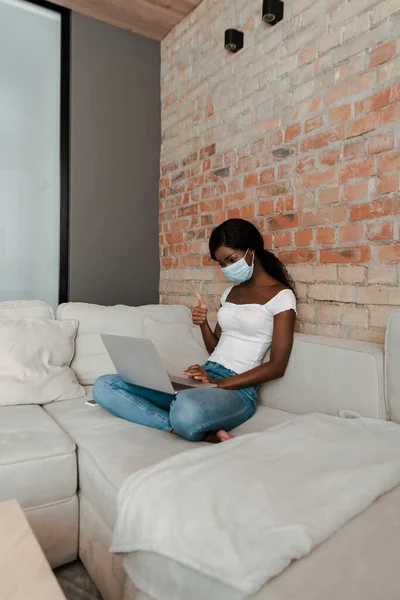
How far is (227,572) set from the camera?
0.77 m

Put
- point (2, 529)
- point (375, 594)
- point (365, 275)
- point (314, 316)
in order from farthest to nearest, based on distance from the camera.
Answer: point (314, 316) → point (365, 275) → point (2, 529) → point (375, 594)

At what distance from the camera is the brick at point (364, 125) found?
67.6 inches

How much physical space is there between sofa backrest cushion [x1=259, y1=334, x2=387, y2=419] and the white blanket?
0.23m

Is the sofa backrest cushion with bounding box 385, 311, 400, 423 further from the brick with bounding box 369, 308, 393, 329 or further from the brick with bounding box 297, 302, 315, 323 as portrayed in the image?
the brick with bounding box 297, 302, 315, 323

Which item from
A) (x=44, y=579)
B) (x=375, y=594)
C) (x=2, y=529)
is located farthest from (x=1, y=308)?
(x=375, y=594)

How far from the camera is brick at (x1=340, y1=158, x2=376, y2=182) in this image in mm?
1740

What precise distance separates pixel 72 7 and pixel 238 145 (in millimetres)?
1399

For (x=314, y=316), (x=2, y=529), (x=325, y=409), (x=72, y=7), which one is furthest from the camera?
(x=72, y=7)

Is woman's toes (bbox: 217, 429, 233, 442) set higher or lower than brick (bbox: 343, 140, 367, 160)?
lower

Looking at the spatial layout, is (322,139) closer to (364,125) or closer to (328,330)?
(364,125)

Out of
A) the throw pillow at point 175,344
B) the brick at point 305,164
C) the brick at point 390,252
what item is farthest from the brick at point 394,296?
the throw pillow at point 175,344

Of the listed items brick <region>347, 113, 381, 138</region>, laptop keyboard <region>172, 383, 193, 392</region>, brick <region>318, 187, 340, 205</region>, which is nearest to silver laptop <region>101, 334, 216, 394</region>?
laptop keyboard <region>172, 383, 193, 392</region>

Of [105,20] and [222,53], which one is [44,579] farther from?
[105,20]

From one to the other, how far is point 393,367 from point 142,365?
813 mm
